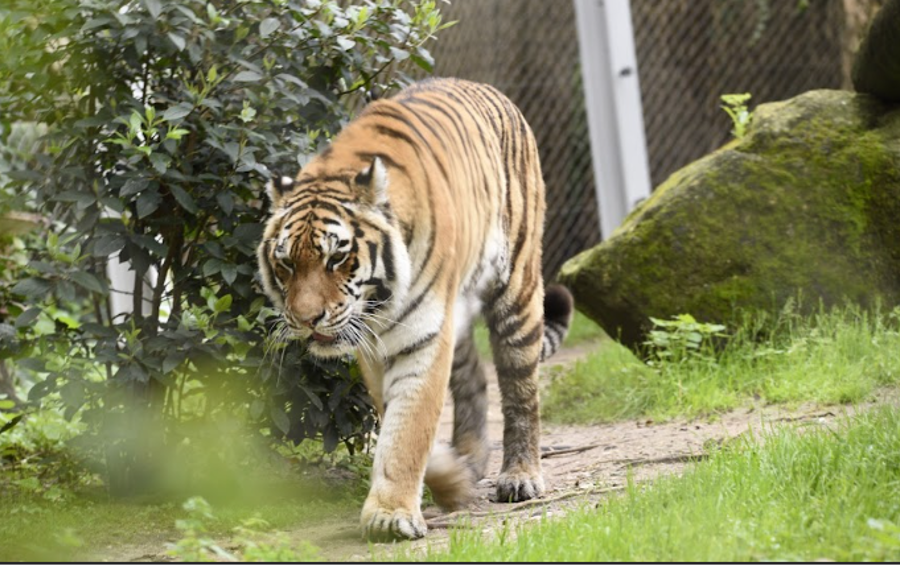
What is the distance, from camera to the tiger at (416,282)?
3.75 meters

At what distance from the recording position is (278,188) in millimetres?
3980

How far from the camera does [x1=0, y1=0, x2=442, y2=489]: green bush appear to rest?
4.18 metres

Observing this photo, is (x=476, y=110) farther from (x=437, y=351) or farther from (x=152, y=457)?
(x=152, y=457)

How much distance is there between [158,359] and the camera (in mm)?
4277

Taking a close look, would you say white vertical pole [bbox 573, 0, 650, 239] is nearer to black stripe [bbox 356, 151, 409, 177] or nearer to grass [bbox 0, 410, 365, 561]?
grass [bbox 0, 410, 365, 561]

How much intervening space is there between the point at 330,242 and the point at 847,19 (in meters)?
6.16

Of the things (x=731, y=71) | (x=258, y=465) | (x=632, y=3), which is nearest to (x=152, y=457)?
(x=258, y=465)

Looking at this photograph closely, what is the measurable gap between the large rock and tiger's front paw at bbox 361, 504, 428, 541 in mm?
2557

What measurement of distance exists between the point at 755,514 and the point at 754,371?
239cm

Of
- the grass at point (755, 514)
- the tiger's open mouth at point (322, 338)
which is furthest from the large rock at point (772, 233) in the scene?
the tiger's open mouth at point (322, 338)

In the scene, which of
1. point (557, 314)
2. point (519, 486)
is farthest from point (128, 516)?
point (557, 314)

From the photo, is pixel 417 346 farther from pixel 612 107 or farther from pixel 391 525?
pixel 612 107

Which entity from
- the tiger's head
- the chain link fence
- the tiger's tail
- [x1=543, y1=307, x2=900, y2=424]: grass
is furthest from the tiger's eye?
the chain link fence

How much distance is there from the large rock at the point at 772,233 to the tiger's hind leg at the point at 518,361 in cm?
117
